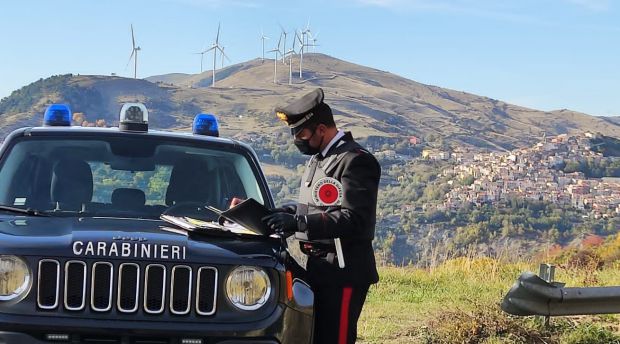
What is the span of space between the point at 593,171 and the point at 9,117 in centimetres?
7242

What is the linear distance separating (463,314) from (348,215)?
3.10 metres

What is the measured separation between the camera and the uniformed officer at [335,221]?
5.05 meters

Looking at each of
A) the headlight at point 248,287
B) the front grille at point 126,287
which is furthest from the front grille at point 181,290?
the headlight at point 248,287

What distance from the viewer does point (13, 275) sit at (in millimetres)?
4609

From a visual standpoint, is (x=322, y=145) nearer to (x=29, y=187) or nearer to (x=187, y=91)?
(x=29, y=187)

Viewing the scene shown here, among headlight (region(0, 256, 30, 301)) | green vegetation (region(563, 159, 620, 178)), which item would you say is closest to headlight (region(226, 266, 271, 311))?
headlight (region(0, 256, 30, 301))

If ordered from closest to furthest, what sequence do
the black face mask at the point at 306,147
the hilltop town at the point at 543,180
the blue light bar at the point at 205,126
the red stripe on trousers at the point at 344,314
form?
the red stripe on trousers at the point at 344,314 → the black face mask at the point at 306,147 → the blue light bar at the point at 205,126 → the hilltop town at the point at 543,180

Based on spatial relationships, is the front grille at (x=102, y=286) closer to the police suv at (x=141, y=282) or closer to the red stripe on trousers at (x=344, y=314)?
the police suv at (x=141, y=282)

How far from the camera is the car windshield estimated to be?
584 centimetres

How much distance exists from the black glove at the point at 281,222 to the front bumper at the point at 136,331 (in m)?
0.42

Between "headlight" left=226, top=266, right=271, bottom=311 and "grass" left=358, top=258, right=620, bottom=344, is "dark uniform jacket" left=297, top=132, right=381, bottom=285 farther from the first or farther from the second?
"grass" left=358, top=258, right=620, bottom=344

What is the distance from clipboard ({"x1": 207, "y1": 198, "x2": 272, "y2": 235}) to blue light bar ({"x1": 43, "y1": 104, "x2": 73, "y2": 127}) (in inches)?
76.2

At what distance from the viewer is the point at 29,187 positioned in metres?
5.93

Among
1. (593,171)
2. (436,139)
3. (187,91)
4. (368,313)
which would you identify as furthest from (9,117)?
(368,313)
